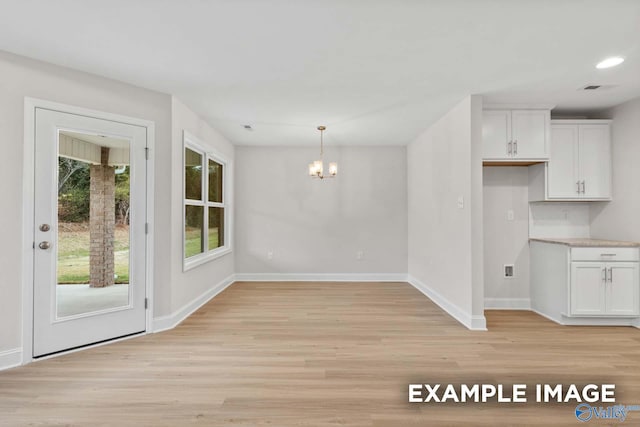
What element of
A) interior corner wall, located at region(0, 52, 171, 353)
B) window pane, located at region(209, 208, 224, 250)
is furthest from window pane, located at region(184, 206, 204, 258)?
interior corner wall, located at region(0, 52, 171, 353)

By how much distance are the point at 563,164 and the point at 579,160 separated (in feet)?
0.65

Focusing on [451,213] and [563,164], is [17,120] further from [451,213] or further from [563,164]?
[563,164]

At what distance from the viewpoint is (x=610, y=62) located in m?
2.69

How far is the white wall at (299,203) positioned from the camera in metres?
5.91

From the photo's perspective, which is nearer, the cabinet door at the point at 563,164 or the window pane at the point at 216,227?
the cabinet door at the point at 563,164

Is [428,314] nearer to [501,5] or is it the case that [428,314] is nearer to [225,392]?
[225,392]

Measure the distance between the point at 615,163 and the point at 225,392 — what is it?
15.5ft

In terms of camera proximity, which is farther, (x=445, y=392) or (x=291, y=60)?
(x=291, y=60)

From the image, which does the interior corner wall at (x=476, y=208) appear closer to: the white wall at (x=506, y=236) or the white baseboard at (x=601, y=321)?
the white wall at (x=506, y=236)

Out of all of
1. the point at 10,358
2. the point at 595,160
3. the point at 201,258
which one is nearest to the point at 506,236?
the point at 595,160

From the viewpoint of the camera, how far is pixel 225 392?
217 cm

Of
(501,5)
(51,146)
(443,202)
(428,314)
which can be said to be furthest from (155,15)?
(428,314)

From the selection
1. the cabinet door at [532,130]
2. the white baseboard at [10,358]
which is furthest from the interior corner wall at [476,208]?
the white baseboard at [10,358]

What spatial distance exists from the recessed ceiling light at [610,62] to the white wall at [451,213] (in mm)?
979
